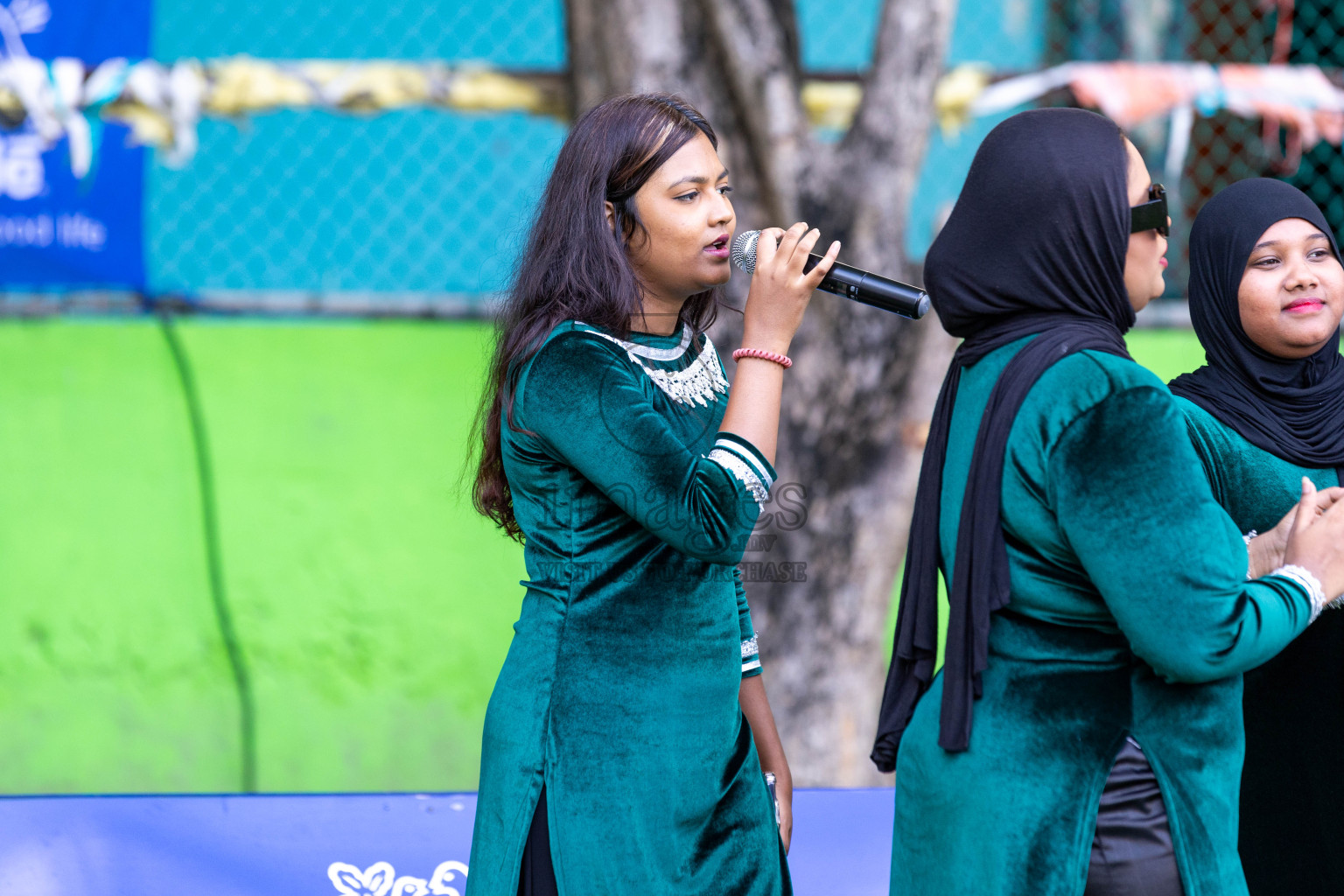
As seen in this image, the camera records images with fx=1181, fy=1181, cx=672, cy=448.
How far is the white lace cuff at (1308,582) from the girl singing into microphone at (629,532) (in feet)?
1.96

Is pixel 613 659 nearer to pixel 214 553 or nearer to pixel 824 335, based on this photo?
pixel 824 335

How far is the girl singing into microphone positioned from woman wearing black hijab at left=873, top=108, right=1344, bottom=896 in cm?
26

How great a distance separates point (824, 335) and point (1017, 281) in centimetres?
236

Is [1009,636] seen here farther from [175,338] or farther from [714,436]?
[175,338]

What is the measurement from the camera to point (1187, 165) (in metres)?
3.98

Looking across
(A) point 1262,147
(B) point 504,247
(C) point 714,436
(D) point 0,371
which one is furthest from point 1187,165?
(D) point 0,371

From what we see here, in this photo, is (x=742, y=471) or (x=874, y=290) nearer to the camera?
(x=742, y=471)

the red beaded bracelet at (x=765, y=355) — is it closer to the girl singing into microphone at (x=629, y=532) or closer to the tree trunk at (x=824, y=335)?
the girl singing into microphone at (x=629, y=532)

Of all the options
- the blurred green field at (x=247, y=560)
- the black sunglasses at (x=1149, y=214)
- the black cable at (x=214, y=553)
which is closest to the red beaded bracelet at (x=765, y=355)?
the black sunglasses at (x=1149, y=214)

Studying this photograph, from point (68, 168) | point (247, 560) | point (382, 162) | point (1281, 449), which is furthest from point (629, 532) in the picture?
point (68, 168)

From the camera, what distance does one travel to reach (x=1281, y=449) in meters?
1.79

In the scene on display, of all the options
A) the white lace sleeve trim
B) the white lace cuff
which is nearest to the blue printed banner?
the white lace sleeve trim

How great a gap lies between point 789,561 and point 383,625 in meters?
1.30

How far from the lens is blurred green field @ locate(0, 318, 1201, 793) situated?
3.67 meters
